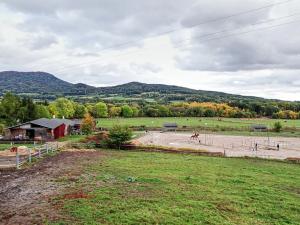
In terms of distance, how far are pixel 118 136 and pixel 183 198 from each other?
116 feet

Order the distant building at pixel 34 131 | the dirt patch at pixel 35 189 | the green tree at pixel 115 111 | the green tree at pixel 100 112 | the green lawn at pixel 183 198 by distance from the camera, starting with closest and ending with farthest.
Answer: the dirt patch at pixel 35 189
the green lawn at pixel 183 198
the distant building at pixel 34 131
the green tree at pixel 100 112
the green tree at pixel 115 111

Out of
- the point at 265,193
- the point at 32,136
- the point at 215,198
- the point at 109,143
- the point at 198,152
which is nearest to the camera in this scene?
the point at 215,198

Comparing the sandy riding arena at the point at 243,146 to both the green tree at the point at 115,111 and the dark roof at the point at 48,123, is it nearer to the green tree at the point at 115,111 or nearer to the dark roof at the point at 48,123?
the dark roof at the point at 48,123

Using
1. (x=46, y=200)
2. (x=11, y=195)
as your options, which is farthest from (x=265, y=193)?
(x=11, y=195)

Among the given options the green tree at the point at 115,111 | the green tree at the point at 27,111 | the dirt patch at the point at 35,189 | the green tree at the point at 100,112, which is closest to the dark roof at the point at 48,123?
the green tree at the point at 27,111

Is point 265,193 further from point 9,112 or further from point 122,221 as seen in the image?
point 9,112

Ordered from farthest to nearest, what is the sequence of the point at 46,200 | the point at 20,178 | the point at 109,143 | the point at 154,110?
the point at 154,110 < the point at 109,143 < the point at 20,178 < the point at 46,200

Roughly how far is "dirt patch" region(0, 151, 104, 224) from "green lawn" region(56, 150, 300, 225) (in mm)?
954

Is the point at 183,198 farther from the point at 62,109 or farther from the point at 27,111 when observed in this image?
the point at 62,109

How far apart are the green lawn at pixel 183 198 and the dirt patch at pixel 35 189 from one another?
0.95m

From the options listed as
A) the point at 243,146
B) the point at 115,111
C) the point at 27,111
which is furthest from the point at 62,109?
the point at 243,146

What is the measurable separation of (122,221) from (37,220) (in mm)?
3789

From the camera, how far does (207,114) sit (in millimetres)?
184750

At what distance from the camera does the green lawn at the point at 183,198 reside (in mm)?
17000
